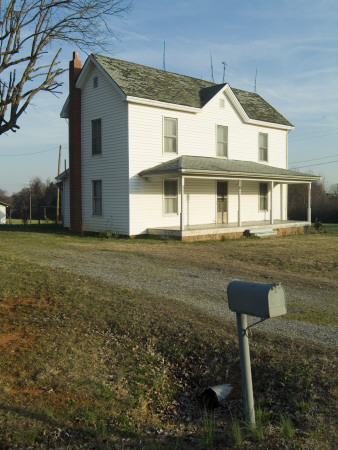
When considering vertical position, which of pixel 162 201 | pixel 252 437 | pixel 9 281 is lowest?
pixel 252 437

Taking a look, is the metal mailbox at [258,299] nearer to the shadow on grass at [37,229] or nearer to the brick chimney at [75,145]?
the brick chimney at [75,145]

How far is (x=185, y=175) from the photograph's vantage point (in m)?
19.8

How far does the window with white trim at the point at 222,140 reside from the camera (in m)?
24.5

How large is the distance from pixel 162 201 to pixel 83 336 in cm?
1562

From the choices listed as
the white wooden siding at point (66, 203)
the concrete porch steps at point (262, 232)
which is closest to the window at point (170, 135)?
the concrete porch steps at point (262, 232)

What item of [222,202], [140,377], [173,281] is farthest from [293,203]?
[140,377]

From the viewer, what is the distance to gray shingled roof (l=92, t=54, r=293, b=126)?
68.4 feet

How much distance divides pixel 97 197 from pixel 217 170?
19.3 feet

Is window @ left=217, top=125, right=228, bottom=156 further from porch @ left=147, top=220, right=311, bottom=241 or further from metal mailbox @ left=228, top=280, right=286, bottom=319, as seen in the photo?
metal mailbox @ left=228, top=280, right=286, bottom=319

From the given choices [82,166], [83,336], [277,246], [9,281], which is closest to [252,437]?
[83,336]

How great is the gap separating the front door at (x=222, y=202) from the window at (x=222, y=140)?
160 cm

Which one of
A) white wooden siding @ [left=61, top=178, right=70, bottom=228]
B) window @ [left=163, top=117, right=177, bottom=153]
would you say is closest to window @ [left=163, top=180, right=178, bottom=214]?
window @ [left=163, top=117, right=177, bottom=153]

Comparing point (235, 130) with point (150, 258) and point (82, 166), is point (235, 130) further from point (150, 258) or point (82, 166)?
point (150, 258)

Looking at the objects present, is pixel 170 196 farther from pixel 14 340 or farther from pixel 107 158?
pixel 14 340
